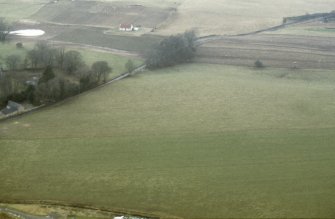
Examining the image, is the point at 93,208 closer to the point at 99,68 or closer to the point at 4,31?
the point at 99,68

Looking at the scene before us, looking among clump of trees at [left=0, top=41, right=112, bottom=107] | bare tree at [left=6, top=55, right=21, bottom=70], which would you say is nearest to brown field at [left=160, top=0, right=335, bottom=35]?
clump of trees at [left=0, top=41, right=112, bottom=107]

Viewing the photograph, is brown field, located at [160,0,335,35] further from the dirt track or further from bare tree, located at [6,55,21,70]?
bare tree, located at [6,55,21,70]

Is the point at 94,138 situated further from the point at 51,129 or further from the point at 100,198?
the point at 100,198

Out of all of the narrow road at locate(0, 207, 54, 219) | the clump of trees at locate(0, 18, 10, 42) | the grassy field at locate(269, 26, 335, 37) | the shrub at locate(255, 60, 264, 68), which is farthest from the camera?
the grassy field at locate(269, 26, 335, 37)

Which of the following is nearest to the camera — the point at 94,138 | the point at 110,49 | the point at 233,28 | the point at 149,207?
the point at 149,207

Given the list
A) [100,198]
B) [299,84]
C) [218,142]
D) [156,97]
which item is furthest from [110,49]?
[100,198]

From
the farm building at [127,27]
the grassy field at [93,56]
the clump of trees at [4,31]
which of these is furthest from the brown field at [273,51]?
the clump of trees at [4,31]
